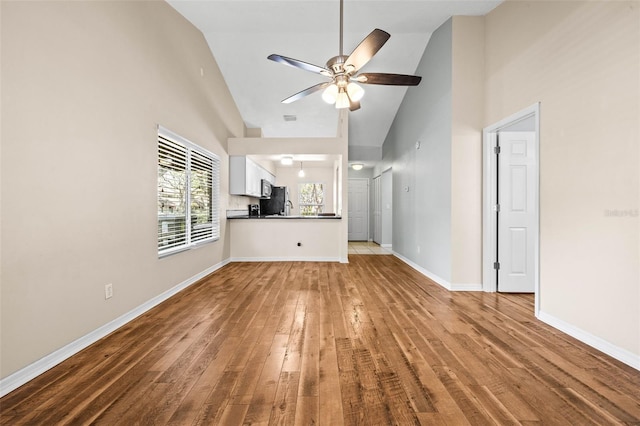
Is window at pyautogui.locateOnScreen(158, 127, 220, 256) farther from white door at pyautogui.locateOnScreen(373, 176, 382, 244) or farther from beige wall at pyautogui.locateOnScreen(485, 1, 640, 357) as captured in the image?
white door at pyautogui.locateOnScreen(373, 176, 382, 244)

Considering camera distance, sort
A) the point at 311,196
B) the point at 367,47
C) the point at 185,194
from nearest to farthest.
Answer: the point at 367,47
the point at 185,194
the point at 311,196

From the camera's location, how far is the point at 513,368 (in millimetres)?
1780

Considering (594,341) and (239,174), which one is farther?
(239,174)

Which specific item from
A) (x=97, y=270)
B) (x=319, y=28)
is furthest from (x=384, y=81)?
(x=97, y=270)

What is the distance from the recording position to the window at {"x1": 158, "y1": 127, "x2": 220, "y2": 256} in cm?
316

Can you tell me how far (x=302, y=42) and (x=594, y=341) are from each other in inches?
193

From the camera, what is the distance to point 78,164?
200 centimetres

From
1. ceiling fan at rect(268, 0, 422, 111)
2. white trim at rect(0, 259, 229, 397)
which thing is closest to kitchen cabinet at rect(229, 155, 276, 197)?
white trim at rect(0, 259, 229, 397)

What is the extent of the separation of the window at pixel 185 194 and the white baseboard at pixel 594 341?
12.9 feet

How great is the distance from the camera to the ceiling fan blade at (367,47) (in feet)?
6.97

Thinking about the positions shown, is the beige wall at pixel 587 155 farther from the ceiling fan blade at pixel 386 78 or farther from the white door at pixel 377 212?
the white door at pixel 377 212

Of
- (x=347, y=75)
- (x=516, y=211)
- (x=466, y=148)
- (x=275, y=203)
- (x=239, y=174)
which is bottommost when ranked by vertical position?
(x=516, y=211)

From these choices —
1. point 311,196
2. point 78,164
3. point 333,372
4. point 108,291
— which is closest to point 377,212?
point 311,196

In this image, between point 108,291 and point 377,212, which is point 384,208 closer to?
point 377,212
